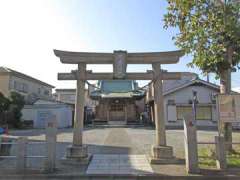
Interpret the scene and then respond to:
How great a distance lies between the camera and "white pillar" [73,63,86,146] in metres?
8.13

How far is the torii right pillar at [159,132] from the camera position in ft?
25.6

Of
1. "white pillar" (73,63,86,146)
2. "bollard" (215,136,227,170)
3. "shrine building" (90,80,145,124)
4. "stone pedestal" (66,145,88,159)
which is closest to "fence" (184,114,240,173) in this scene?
"bollard" (215,136,227,170)

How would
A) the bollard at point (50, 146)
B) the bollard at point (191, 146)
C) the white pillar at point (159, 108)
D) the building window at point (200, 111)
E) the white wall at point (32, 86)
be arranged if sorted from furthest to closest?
the white wall at point (32, 86), the building window at point (200, 111), the white pillar at point (159, 108), the bollard at point (50, 146), the bollard at point (191, 146)

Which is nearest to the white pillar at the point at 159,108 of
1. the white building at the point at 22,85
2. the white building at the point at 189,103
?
the white building at the point at 189,103

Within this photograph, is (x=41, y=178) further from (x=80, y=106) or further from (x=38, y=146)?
(x=38, y=146)

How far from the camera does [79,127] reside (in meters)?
8.16

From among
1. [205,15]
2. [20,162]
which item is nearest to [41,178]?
[20,162]

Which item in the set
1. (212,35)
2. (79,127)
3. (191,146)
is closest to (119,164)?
(79,127)

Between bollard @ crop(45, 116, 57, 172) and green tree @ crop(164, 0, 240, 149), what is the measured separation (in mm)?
5860

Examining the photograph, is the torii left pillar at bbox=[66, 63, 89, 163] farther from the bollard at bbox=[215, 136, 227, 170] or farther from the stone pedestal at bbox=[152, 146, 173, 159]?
the bollard at bbox=[215, 136, 227, 170]

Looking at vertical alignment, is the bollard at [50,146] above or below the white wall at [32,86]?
below

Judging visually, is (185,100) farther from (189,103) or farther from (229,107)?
(229,107)

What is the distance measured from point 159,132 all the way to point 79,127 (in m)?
2.84

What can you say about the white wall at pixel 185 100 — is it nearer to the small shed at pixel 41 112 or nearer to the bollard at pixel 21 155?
the small shed at pixel 41 112
